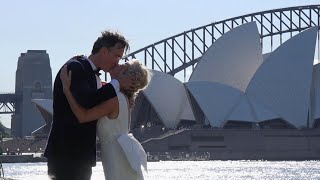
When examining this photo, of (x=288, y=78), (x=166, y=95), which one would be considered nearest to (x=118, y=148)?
(x=288, y=78)

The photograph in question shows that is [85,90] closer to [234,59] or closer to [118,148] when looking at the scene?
[118,148]

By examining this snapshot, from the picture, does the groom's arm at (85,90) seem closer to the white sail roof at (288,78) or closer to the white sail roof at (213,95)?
the white sail roof at (288,78)

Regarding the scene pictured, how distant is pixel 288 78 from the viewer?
80.9 m

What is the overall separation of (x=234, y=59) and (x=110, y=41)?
78.8 meters

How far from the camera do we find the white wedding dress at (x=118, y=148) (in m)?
5.45

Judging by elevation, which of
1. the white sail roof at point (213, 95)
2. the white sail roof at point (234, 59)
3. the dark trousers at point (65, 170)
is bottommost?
the dark trousers at point (65, 170)

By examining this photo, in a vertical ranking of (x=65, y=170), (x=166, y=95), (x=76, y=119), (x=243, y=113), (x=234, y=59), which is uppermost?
(x=234, y=59)

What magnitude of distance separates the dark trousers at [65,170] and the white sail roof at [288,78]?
2930 inches

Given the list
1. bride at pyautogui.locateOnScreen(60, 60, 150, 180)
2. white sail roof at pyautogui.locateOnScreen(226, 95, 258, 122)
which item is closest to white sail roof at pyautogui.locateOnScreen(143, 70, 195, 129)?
white sail roof at pyautogui.locateOnScreen(226, 95, 258, 122)

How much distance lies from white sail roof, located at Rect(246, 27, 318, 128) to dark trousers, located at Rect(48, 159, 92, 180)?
74410mm

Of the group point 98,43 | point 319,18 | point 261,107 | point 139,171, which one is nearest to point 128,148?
point 139,171

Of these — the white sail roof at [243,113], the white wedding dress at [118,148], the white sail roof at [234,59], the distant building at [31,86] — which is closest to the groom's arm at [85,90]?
the white wedding dress at [118,148]

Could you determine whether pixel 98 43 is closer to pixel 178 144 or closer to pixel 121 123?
pixel 121 123

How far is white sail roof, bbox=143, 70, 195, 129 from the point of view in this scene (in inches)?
3504
